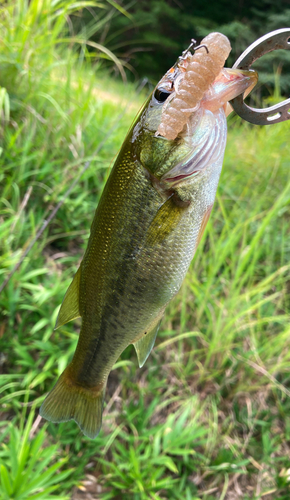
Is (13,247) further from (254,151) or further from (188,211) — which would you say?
(254,151)

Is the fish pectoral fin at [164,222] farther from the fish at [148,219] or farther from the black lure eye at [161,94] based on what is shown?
the black lure eye at [161,94]

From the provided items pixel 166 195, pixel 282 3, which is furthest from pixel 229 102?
pixel 282 3

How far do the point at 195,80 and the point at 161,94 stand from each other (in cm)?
14

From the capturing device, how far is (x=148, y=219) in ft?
2.57

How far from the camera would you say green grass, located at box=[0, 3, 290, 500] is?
1.62 meters

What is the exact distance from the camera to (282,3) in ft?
23.3

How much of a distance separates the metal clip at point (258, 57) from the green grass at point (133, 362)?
1059mm

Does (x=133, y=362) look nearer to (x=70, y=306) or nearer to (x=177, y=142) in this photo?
(x=70, y=306)

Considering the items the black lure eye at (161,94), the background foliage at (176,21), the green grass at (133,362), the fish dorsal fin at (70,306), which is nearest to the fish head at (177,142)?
the black lure eye at (161,94)

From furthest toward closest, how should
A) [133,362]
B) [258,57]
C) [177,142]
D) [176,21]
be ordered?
[176,21] → [133,362] → [177,142] → [258,57]

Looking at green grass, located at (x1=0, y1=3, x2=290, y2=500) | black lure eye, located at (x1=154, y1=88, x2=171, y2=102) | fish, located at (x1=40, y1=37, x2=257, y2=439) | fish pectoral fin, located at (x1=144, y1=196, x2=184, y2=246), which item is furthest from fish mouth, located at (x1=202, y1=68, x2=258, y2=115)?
green grass, located at (x1=0, y1=3, x2=290, y2=500)

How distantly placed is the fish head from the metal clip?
0.19 ft

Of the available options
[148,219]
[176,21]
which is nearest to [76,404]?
[148,219]

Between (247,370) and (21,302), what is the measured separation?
147 centimetres
